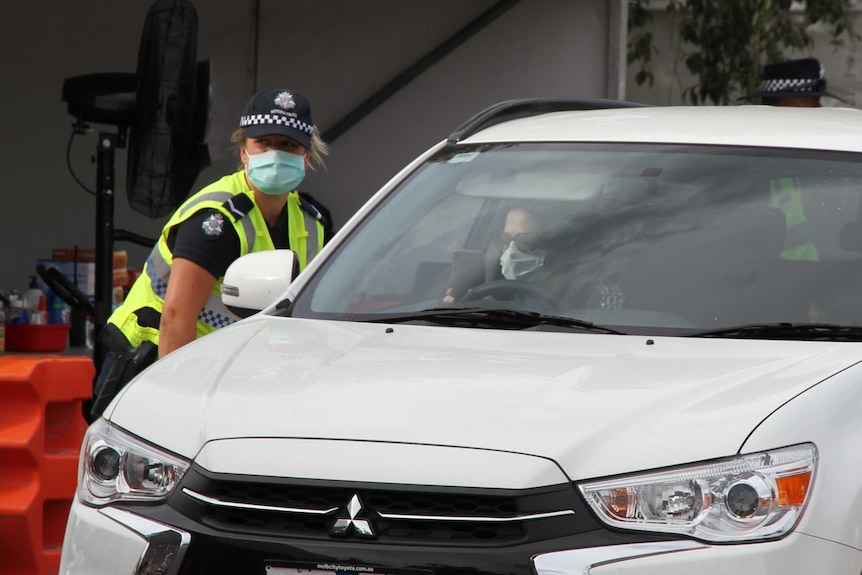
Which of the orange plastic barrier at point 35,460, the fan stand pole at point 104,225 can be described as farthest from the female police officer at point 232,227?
the fan stand pole at point 104,225

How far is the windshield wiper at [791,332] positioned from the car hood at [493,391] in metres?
0.08

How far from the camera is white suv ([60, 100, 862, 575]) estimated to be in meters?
2.80

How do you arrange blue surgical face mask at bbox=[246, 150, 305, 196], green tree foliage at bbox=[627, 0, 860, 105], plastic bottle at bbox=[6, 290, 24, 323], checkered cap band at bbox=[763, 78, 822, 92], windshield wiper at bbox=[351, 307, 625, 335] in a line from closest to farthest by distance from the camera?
windshield wiper at bbox=[351, 307, 625, 335] < blue surgical face mask at bbox=[246, 150, 305, 196] < checkered cap band at bbox=[763, 78, 822, 92] < plastic bottle at bbox=[6, 290, 24, 323] < green tree foliage at bbox=[627, 0, 860, 105]

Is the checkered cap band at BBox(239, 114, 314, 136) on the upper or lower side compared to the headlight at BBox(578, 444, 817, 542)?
upper

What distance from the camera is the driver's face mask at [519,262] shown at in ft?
13.0

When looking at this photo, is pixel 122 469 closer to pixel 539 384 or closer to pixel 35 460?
pixel 539 384

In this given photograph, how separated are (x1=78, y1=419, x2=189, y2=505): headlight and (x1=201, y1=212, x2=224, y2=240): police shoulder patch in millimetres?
1544

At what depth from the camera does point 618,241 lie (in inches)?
153

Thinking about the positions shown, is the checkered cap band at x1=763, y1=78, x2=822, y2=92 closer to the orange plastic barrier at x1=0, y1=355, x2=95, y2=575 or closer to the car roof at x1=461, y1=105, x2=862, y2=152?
the car roof at x1=461, y1=105, x2=862, y2=152

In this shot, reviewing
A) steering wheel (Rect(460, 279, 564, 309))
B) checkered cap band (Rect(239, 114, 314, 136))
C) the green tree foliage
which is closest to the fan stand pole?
checkered cap band (Rect(239, 114, 314, 136))

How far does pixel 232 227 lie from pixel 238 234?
0.04 metres

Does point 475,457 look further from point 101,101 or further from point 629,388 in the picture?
point 101,101

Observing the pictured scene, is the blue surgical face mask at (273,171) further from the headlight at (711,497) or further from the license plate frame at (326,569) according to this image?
the headlight at (711,497)

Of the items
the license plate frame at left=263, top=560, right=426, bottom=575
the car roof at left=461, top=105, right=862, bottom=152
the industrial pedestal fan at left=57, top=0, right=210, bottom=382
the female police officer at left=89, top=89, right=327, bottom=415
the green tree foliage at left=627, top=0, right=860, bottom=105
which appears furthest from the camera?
the green tree foliage at left=627, top=0, right=860, bottom=105
